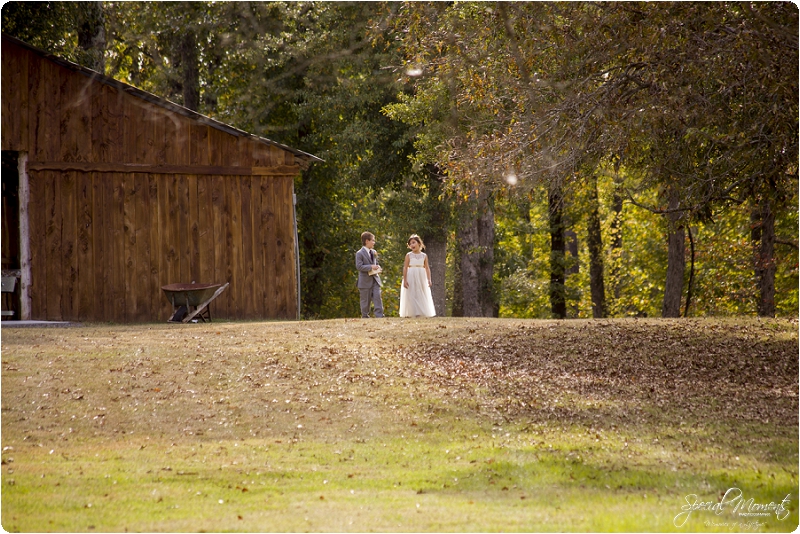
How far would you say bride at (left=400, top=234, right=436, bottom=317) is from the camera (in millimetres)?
19141

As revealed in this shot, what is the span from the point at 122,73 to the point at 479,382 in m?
22.7

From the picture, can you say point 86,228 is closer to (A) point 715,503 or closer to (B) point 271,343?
(B) point 271,343

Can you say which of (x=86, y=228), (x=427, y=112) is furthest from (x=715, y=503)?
(x=86, y=228)

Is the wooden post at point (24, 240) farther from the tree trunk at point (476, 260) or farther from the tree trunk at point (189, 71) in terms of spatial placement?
the tree trunk at point (476, 260)

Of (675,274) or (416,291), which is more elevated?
(675,274)

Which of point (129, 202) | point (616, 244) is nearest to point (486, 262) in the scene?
point (616, 244)

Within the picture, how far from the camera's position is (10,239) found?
792 inches

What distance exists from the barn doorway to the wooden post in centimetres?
21

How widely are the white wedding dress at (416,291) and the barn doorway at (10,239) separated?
799 centimetres

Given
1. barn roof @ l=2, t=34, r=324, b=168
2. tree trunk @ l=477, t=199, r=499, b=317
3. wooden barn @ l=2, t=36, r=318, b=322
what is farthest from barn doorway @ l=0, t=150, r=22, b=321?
tree trunk @ l=477, t=199, r=499, b=317

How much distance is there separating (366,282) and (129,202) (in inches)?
209

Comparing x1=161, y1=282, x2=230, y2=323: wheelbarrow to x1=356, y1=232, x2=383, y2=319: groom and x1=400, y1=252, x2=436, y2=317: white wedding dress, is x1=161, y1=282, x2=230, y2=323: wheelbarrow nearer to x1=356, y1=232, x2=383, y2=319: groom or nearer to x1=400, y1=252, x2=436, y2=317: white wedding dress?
x1=356, y1=232, x2=383, y2=319: groom

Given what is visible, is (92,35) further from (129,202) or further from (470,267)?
(470,267)

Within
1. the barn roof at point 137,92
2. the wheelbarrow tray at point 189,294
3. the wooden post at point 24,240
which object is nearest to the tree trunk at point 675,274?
the barn roof at point 137,92
